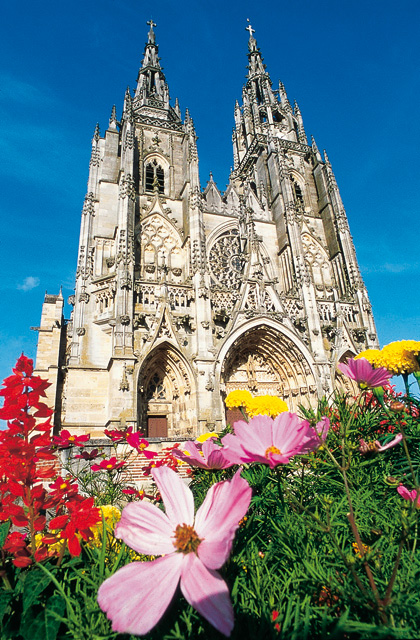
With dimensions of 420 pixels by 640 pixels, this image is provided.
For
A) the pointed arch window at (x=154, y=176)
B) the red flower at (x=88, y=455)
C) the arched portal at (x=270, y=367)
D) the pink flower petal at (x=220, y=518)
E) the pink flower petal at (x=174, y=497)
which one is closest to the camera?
the pink flower petal at (x=220, y=518)

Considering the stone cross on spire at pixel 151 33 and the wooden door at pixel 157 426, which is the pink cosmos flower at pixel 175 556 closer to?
the wooden door at pixel 157 426

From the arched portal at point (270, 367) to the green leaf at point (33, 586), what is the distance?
13926 mm

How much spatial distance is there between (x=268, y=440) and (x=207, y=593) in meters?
0.53

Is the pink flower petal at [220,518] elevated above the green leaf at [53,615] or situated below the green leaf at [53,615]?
above

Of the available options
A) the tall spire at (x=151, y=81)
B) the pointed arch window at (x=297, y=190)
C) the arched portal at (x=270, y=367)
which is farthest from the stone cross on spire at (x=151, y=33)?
the arched portal at (x=270, y=367)

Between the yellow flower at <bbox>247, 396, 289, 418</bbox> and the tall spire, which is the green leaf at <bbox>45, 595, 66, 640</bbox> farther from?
the tall spire

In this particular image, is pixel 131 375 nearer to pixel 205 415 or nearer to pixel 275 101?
pixel 205 415

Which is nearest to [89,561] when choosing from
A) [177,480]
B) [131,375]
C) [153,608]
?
[177,480]

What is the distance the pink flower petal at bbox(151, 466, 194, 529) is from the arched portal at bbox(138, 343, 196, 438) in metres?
12.1

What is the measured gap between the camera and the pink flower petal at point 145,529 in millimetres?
884

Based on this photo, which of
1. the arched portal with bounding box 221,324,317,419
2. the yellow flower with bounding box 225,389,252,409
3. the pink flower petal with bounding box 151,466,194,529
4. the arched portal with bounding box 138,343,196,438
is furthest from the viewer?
the arched portal with bounding box 221,324,317,419

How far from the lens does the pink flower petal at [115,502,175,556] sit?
34.8 inches

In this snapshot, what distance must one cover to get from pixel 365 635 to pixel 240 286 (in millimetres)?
15893

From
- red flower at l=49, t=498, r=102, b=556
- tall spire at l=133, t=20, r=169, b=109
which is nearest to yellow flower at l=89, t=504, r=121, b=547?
red flower at l=49, t=498, r=102, b=556
